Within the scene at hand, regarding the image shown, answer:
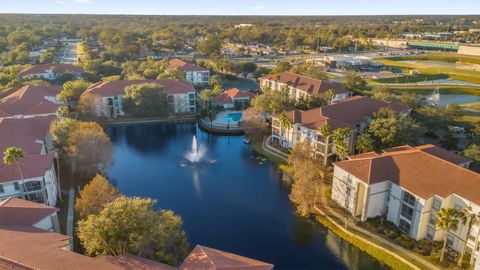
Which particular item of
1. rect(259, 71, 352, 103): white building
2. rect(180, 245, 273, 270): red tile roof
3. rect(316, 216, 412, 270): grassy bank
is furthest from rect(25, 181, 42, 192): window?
rect(259, 71, 352, 103): white building

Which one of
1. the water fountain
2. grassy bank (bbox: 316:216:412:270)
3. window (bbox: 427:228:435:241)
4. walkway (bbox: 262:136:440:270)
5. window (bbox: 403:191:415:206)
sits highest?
window (bbox: 403:191:415:206)

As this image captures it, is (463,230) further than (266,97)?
No

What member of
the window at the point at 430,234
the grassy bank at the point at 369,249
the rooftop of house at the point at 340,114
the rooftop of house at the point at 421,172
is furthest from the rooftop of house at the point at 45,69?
the window at the point at 430,234

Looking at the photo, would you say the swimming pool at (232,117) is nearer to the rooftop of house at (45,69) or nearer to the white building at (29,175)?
the white building at (29,175)

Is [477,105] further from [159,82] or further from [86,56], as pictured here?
[86,56]

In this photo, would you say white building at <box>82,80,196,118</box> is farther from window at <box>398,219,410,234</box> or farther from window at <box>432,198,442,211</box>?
window at <box>432,198,442,211</box>

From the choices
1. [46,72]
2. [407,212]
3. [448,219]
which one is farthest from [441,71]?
[46,72]

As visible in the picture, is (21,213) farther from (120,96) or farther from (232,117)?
(232,117)

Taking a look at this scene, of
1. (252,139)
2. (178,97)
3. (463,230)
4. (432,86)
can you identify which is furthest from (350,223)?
(432,86)
